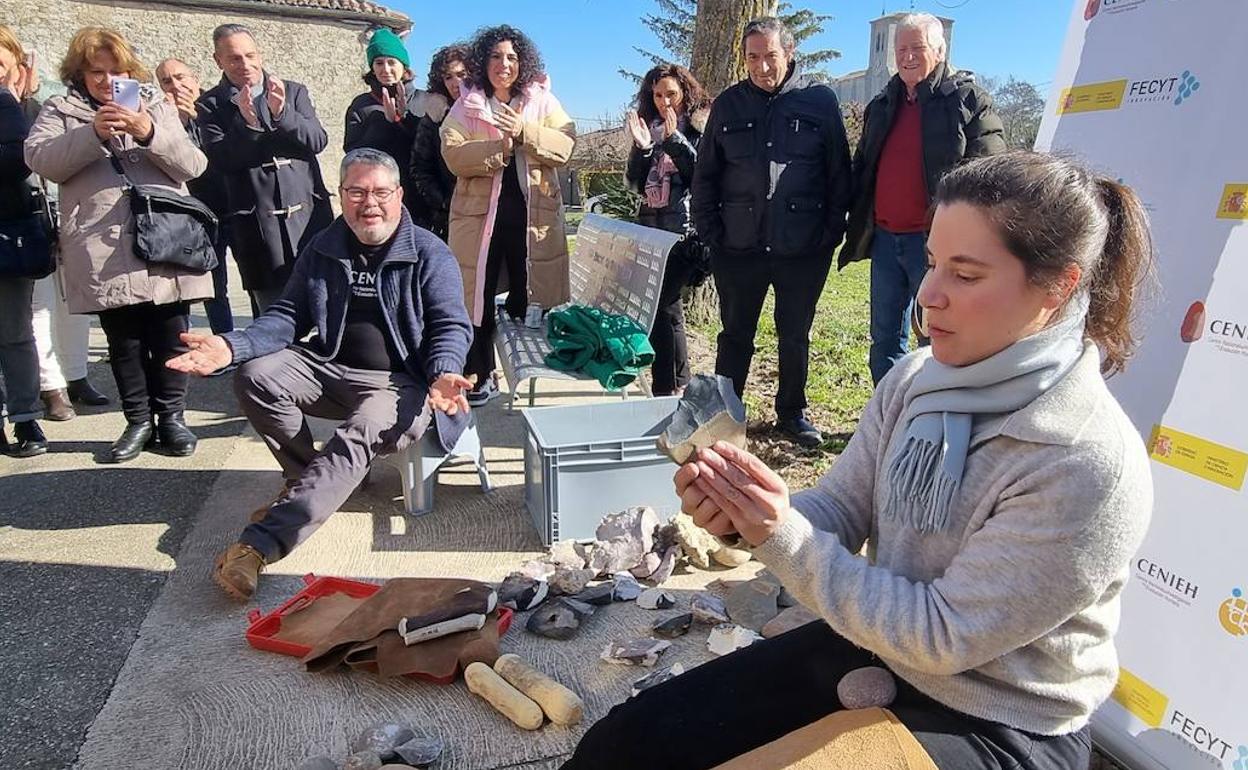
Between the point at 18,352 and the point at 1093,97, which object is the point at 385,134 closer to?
the point at 18,352

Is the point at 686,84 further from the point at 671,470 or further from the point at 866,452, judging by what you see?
the point at 866,452

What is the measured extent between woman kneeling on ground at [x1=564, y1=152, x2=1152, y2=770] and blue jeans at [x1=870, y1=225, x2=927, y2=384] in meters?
2.54

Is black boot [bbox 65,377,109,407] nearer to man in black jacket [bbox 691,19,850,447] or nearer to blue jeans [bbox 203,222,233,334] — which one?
blue jeans [bbox 203,222,233,334]

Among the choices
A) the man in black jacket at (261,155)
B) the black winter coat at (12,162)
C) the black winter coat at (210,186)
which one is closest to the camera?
the black winter coat at (12,162)

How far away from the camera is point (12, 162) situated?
3.98 meters

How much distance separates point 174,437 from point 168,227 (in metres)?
1.16

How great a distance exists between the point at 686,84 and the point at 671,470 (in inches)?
108

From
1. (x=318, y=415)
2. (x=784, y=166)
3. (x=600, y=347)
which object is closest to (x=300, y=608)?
(x=318, y=415)

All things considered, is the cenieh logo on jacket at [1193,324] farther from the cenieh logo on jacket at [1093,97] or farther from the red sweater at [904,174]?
the red sweater at [904,174]

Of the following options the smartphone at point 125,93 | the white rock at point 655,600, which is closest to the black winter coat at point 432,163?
the smartphone at point 125,93

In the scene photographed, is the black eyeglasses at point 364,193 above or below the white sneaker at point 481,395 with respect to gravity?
above

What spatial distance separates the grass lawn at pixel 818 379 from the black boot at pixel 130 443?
11.0ft

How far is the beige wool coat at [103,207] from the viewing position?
3.87 meters

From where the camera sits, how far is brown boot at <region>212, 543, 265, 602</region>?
296 cm
